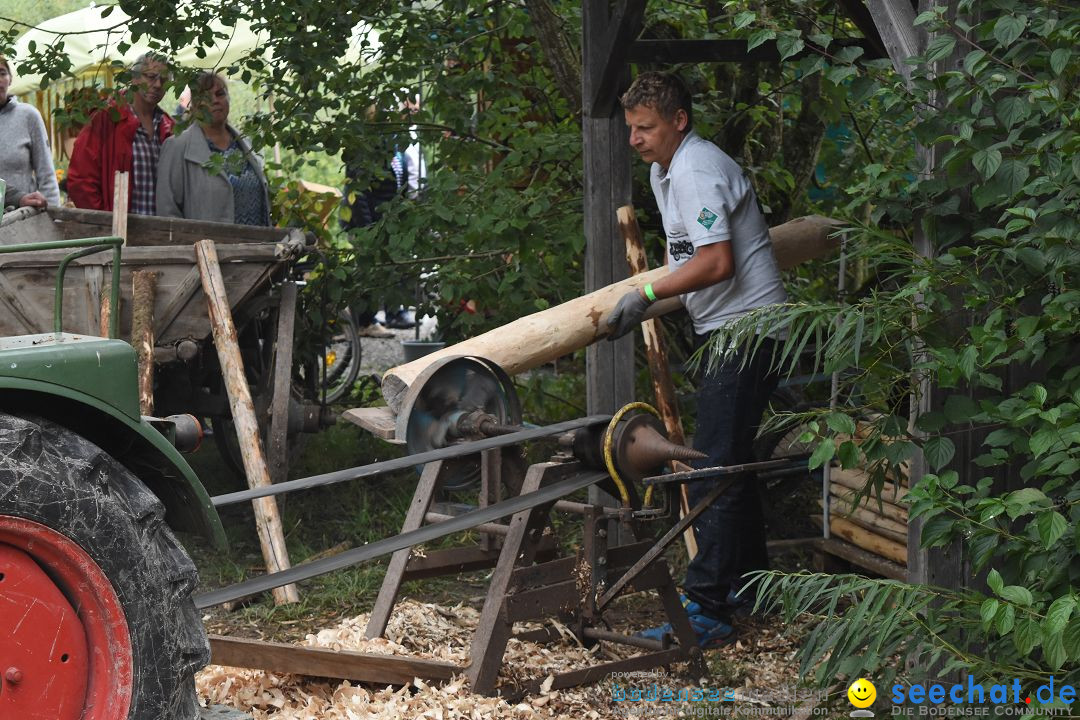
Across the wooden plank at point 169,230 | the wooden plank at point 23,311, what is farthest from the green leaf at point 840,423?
the wooden plank at point 169,230

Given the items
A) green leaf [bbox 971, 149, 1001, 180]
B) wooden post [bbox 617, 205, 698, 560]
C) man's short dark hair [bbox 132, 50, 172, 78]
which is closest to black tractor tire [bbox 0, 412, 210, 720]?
green leaf [bbox 971, 149, 1001, 180]

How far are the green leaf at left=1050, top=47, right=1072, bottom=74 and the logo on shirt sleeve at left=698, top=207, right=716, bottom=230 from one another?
65.4 inches

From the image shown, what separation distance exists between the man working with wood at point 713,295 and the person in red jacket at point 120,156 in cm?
373

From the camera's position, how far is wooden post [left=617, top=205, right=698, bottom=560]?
5.55 metres

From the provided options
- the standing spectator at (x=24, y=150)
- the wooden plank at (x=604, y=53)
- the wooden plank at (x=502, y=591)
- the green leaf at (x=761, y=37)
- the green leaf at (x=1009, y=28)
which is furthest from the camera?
the standing spectator at (x=24, y=150)

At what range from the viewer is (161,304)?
20.0 feet

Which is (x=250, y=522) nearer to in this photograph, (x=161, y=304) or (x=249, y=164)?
(x=161, y=304)

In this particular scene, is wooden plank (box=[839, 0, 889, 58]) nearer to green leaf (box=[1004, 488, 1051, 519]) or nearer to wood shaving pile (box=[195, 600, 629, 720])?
green leaf (box=[1004, 488, 1051, 519])

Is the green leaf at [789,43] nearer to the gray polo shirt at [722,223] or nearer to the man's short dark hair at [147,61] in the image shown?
the gray polo shirt at [722,223]

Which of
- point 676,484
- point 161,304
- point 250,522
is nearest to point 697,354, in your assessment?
point 676,484

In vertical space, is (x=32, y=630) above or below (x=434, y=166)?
below

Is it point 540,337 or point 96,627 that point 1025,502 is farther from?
point 96,627

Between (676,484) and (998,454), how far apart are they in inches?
52.0

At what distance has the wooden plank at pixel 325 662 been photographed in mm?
3658
